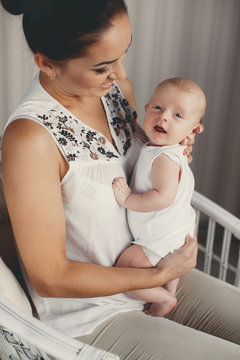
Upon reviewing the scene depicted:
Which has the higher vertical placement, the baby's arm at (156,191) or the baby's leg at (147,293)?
the baby's arm at (156,191)

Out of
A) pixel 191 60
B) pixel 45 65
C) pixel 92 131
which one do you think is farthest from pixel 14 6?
pixel 191 60

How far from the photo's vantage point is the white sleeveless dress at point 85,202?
110cm

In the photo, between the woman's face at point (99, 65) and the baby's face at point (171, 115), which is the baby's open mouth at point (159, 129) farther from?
the woman's face at point (99, 65)

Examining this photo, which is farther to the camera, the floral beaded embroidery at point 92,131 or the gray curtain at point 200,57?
the gray curtain at point 200,57

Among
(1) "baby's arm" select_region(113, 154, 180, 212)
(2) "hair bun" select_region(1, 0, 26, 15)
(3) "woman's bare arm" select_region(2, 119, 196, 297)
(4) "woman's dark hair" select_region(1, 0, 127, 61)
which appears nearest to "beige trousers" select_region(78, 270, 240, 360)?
(3) "woman's bare arm" select_region(2, 119, 196, 297)

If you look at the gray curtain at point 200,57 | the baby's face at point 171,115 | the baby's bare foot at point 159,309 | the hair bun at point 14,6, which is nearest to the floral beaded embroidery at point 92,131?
the baby's face at point 171,115

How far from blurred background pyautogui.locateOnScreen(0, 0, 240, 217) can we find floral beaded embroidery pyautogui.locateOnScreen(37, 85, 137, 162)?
2.68ft

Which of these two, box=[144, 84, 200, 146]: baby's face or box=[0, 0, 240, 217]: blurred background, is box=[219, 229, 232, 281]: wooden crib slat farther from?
box=[0, 0, 240, 217]: blurred background

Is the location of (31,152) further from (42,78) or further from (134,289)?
(134,289)

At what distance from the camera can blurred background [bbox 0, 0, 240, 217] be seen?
2076 mm

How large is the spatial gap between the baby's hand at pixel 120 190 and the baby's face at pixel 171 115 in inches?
6.1

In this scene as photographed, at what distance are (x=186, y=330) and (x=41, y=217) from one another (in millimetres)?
491

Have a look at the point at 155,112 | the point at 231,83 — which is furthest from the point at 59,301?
the point at 231,83

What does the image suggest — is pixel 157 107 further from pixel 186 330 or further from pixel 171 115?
pixel 186 330
